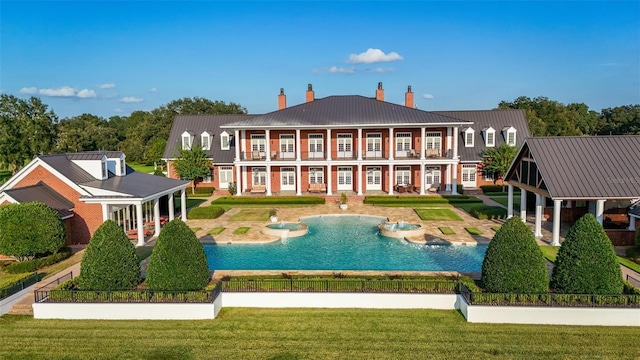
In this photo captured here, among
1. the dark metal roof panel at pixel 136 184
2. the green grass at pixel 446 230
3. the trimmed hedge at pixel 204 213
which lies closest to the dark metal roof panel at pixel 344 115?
the trimmed hedge at pixel 204 213

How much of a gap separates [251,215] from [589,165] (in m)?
20.0

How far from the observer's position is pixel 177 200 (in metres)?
37.4

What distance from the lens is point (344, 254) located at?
20.6m

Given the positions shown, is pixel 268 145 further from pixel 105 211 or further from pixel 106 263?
pixel 106 263

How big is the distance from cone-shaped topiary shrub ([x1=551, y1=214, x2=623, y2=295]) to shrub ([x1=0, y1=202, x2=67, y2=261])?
1960cm

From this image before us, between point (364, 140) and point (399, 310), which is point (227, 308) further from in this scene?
point (364, 140)

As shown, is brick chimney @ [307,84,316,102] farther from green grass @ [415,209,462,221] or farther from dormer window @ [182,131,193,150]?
green grass @ [415,209,462,221]

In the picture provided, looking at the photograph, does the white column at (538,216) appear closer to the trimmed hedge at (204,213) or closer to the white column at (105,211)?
the trimmed hedge at (204,213)

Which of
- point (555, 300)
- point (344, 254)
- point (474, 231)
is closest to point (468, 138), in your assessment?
point (474, 231)

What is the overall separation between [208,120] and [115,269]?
32443mm

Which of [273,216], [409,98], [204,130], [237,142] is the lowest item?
[273,216]

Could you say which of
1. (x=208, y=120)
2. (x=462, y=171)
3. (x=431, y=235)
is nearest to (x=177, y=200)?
(x=208, y=120)

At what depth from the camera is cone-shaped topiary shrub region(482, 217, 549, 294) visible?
13.4 metres

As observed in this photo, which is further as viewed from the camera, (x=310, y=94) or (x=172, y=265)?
(x=310, y=94)
